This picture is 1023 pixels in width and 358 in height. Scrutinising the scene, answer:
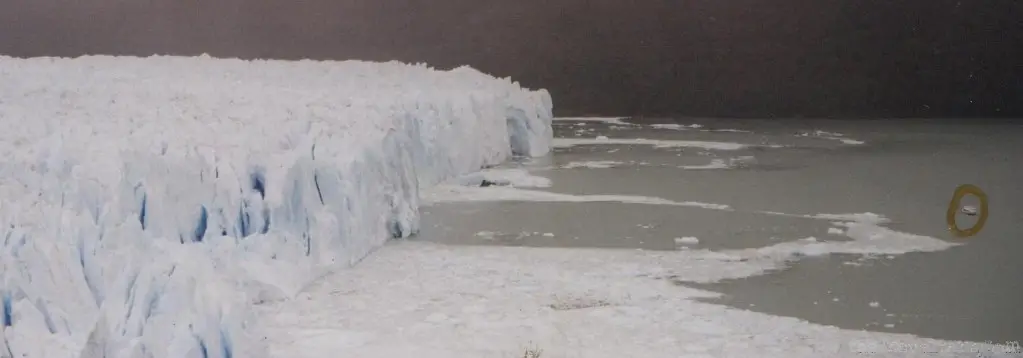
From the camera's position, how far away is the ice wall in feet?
6.49

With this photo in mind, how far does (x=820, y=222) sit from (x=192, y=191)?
280cm

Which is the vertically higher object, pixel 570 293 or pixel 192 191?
pixel 192 191

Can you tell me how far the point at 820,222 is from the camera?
16.2 feet

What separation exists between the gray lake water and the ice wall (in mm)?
557

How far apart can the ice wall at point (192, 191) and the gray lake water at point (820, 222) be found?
557 mm

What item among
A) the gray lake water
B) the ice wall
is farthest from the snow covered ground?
the ice wall

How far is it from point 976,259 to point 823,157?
4.13 m

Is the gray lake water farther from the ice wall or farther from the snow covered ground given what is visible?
the ice wall

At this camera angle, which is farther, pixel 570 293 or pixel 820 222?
pixel 820 222

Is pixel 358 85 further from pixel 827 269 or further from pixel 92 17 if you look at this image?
pixel 92 17

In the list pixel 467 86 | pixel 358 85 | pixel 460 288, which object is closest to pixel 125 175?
pixel 460 288

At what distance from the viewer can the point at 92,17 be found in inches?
523

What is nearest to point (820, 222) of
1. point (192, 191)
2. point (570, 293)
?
point (570, 293)

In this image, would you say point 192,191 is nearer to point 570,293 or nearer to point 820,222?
point 570,293
